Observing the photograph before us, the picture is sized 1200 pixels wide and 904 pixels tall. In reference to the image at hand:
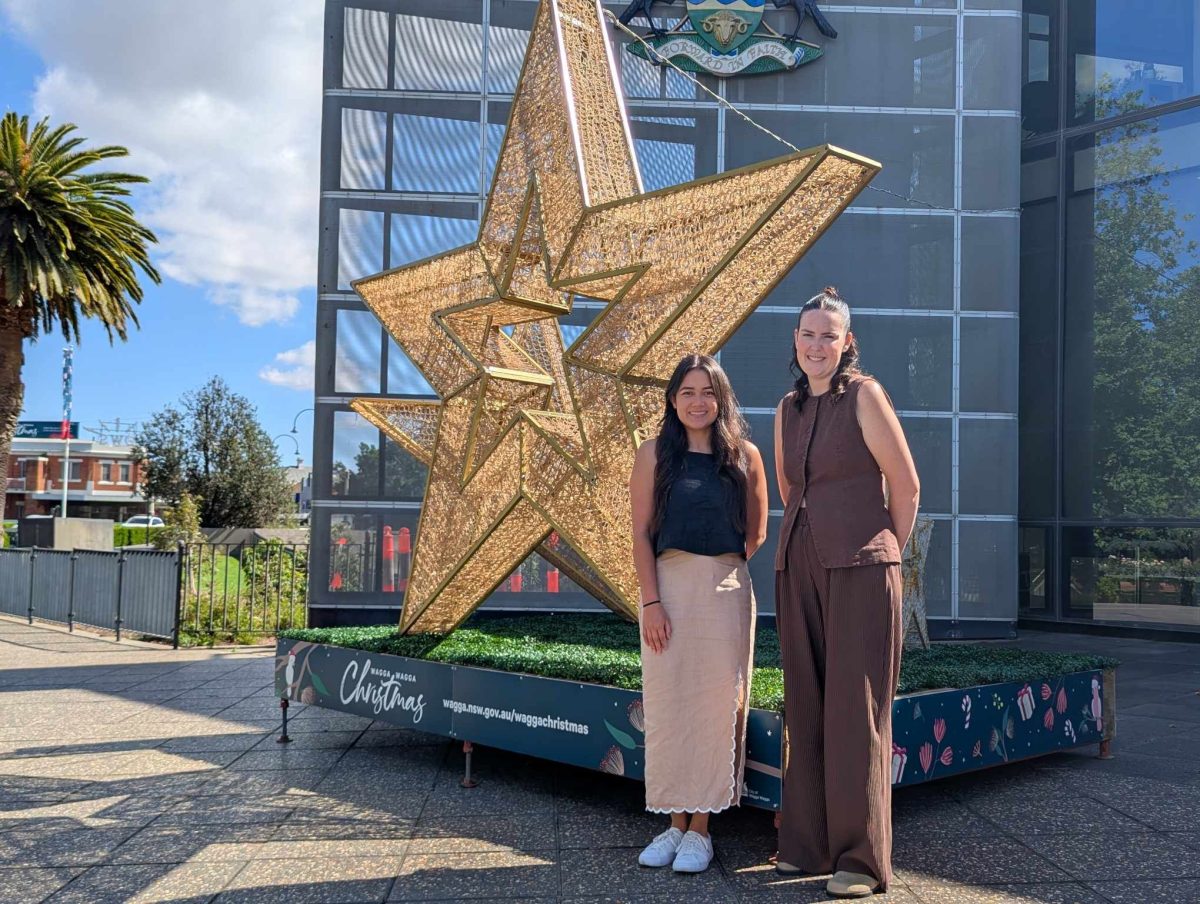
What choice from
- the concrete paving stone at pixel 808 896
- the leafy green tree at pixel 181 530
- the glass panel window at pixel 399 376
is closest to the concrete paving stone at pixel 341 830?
the concrete paving stone at pixel 808 896

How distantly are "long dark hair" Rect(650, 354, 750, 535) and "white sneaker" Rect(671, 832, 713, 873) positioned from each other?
1.31 metres

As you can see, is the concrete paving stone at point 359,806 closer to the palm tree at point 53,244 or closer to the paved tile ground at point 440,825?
the paved tile ground at point 440,825

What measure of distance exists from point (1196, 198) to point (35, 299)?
751 inches

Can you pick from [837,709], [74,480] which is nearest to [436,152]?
[837,709]

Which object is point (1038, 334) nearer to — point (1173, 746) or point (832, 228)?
point (832, 228)

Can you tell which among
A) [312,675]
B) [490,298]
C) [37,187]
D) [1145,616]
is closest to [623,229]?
[490,298]

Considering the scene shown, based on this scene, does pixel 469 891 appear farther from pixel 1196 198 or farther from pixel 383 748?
pixel 1196 198

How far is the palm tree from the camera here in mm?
18234

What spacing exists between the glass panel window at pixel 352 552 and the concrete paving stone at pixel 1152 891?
35.0 feet

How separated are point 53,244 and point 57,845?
53.5 feet

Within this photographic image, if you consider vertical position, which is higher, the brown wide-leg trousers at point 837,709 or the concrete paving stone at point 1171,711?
the brown wide-leg trousers at point 837,709

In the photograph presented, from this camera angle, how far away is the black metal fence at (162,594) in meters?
13.5

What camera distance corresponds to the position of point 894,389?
14.2 m

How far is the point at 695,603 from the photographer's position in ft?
15.0
